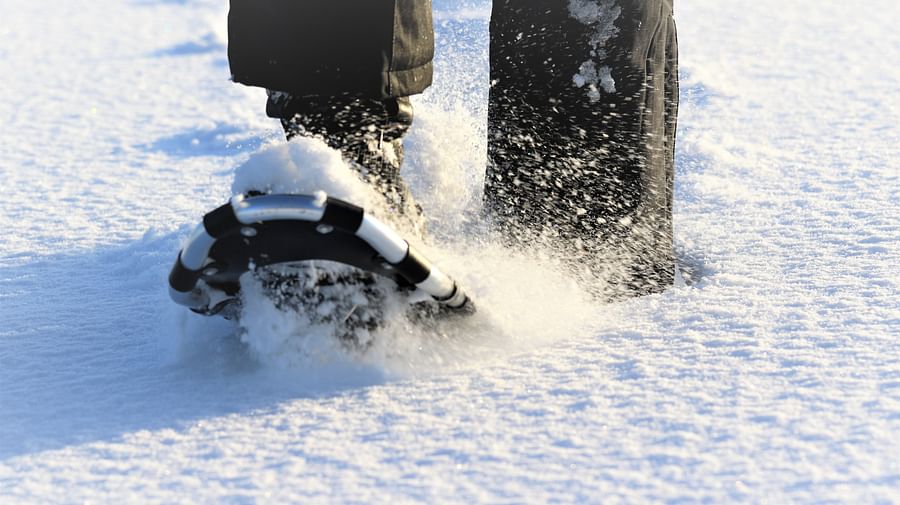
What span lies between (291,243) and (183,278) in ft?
0.49

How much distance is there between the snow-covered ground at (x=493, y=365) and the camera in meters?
0.93

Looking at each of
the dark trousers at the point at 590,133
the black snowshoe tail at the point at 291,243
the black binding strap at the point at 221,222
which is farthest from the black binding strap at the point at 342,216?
the dark trousers at the point at 590,133

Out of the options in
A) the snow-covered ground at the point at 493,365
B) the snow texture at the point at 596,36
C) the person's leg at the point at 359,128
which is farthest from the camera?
the snow texture at the point at 596,36

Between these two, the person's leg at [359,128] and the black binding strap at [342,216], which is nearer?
the black binding strap at [342,216]

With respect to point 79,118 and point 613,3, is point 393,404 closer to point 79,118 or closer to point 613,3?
point 613,3

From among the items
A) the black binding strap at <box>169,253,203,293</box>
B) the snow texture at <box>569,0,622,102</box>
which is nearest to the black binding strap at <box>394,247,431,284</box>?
the black binding strap at <box>169,253,203,293</box>

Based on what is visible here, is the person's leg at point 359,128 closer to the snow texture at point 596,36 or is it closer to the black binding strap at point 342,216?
the black binding strap at point 342,216

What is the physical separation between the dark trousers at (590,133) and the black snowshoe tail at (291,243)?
0.41m

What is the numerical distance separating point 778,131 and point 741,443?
5.55ft

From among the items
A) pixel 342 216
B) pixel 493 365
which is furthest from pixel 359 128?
pixel 493 365

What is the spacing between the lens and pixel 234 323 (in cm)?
134

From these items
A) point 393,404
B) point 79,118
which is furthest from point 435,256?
point 79,118

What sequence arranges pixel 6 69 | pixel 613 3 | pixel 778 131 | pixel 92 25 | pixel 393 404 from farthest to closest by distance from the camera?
pixel 92 25, pixel 6 69, pixel 778 131, pixel 613 3, pixel 393 404

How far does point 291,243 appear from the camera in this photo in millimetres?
1112
